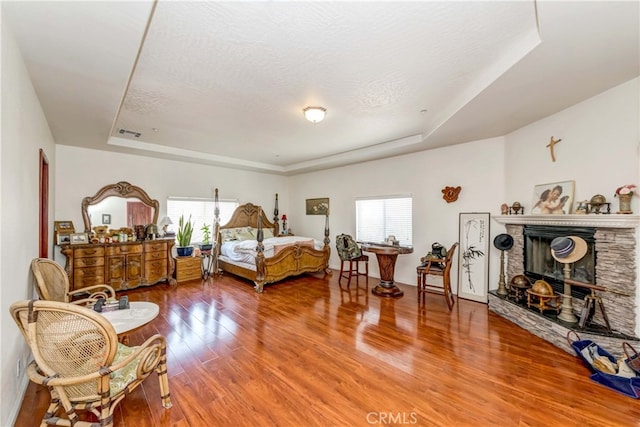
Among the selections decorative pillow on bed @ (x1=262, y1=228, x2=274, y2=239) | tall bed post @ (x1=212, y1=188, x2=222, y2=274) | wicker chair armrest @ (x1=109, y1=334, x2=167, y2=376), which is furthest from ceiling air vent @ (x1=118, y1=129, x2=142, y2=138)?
wicker chair armrest @ (x1=109, y1=334, x2=167, y2=376)

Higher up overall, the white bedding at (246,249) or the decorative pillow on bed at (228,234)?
the decorative pillow on bed at (228,234)

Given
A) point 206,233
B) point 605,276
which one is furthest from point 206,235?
point 605,276

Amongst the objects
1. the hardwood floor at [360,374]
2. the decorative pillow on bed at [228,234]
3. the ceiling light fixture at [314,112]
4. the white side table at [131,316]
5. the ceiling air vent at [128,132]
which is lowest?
the hardwood floor at [360,374]

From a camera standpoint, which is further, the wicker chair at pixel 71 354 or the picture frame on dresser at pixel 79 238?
the picture frame on dresser at pixel 79 238

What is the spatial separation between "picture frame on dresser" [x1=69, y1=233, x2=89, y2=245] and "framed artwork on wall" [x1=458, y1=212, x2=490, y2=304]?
6.66 m

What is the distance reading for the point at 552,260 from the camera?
11.2 feet

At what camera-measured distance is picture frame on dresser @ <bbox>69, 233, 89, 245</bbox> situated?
4.44m

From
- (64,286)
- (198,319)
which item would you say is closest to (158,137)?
(64,286)

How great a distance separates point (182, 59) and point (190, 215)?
4496 mm

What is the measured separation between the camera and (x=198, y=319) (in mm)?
3553

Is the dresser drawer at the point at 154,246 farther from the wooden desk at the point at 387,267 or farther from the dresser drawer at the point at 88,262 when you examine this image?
the wooden desk at the point at 387,267

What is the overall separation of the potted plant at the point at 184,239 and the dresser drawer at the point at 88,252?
1.32m

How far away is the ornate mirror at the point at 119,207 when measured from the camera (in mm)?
4855

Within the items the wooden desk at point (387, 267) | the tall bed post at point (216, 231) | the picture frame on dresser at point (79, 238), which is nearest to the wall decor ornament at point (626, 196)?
the wooden desk at point (387, 267)
